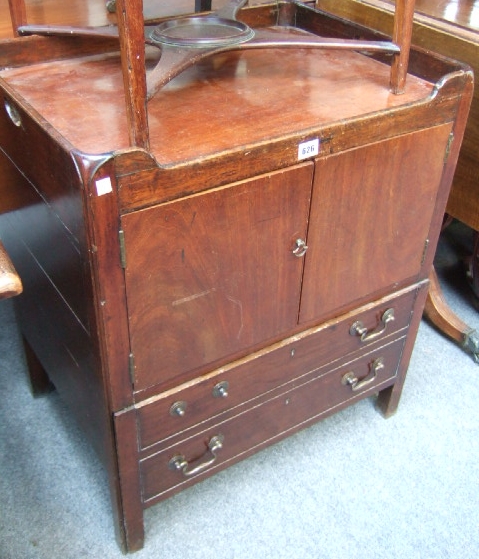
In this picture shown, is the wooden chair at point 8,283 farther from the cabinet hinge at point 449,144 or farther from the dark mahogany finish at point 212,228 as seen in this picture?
the cabinet hinge at point 449,144

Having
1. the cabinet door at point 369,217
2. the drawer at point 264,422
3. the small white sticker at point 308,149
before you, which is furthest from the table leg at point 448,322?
the small white sticker at point 308,149

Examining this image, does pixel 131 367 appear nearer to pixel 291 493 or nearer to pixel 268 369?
pixel 268 369

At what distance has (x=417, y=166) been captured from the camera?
1.15 m

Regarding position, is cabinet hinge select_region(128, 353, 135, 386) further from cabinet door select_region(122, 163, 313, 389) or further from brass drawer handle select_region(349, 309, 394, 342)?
brass drawer handle select_region(349, 309, 394, 342)

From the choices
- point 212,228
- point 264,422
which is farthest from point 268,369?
point 212,228

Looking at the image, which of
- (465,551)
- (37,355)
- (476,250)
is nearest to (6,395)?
(37,355)

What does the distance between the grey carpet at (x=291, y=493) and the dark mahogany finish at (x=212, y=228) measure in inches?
5.6

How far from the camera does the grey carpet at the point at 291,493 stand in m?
1.32

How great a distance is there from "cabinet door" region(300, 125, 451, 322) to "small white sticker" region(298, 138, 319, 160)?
0.9 inches

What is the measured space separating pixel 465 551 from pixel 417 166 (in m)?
0.77

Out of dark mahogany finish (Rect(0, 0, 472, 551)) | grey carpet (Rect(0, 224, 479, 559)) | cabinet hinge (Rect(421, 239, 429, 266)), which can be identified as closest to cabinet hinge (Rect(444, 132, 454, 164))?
dark mahogany finish (Rect(0, 0, 472, 551))

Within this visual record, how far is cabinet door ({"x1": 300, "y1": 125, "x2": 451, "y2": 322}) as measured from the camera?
107 centimetres

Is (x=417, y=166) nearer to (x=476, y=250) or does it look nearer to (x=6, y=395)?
(x=476, y=250)

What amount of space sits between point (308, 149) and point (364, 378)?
63 centimetres
